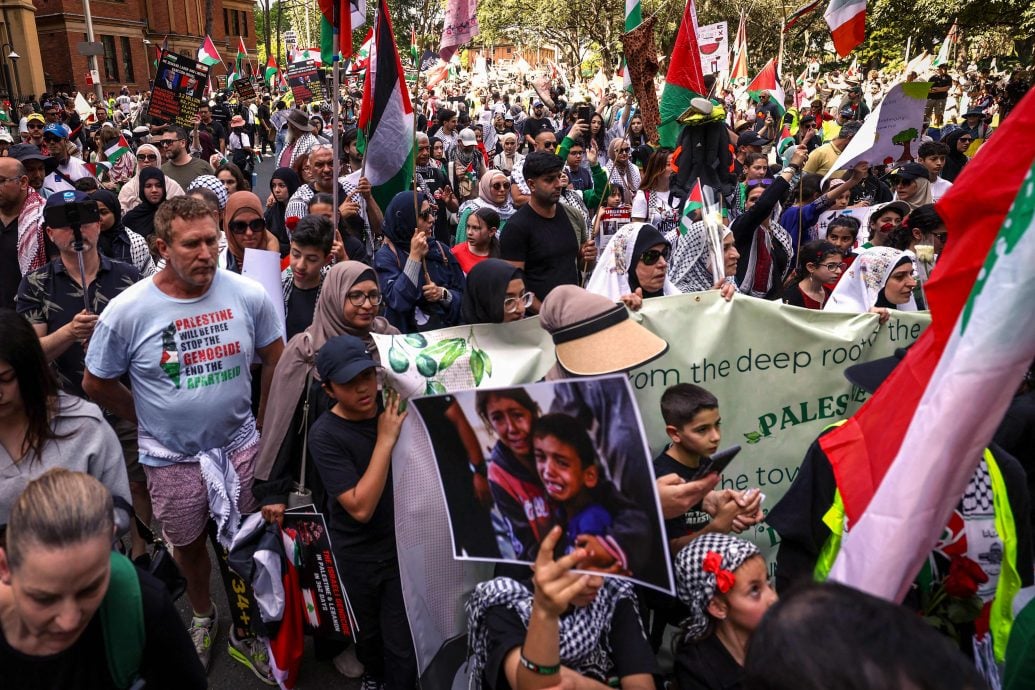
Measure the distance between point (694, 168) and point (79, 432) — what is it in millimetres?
6587

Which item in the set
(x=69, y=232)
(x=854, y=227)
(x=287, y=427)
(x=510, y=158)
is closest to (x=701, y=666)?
(x=287, y=427)

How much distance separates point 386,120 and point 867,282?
3.07m

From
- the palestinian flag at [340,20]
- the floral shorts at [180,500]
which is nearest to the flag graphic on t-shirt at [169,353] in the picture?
the floral shorts at [180,500]

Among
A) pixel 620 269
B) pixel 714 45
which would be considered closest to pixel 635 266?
pixel 620 269

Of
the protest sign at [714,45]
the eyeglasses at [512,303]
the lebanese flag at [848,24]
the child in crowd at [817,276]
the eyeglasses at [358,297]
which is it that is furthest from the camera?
the protest sign at [714,45]

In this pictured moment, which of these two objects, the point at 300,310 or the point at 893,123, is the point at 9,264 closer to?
the point at 300,310

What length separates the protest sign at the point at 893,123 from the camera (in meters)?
6.64

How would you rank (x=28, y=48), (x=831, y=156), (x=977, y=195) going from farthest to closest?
(x=28, y=48), (x=831, y=156), (x=977, y=195)

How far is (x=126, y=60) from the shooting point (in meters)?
55.9

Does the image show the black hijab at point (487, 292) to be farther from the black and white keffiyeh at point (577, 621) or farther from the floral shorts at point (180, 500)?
the black and white keffiyeh at point (577, 621)

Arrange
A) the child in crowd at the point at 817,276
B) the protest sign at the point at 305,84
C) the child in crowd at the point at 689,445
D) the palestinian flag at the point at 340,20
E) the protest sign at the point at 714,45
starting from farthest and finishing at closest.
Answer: the protest sign at the point at 305,84 < the protest sign at the point at 714,45 < the palestinian flag at the point at 340,20 < the child in crowd at the point at 817,276 < the child in crowd at the point at 689,445

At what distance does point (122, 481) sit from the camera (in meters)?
2.88

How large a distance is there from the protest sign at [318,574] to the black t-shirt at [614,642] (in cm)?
92

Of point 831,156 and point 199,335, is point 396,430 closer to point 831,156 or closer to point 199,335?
point 199,335
